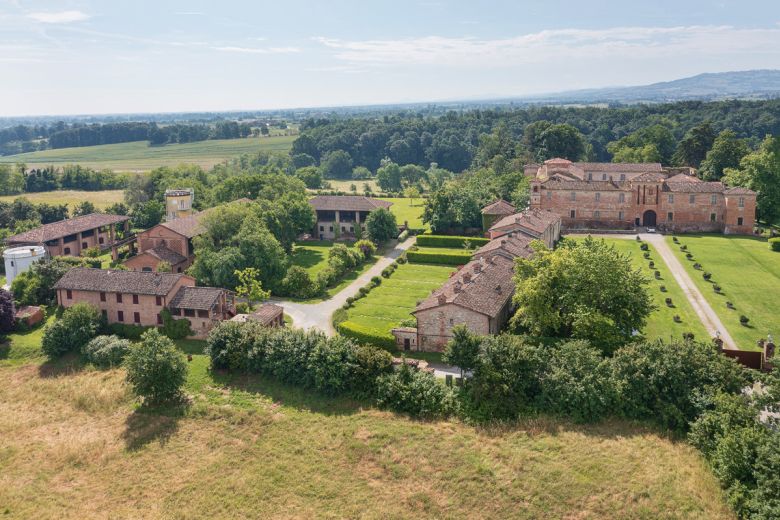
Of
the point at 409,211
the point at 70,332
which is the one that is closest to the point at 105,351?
the point at 70,332

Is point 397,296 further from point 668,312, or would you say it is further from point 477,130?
point 477,130

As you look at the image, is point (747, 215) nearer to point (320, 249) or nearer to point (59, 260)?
point (320, 249)

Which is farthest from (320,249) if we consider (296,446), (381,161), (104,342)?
(381,161)

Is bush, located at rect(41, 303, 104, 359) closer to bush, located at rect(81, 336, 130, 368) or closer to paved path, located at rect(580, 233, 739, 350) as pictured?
bush, located at rect(81, 336, 130, 368)

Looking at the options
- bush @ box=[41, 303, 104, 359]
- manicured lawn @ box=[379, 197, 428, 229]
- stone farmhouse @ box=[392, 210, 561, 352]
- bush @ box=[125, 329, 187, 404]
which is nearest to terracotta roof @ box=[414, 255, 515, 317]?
stone farmhouse @ box=[392, 210, 561, 352]

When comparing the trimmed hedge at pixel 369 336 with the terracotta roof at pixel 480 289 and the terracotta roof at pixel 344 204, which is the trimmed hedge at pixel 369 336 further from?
the terracotta roof at pixel 344 204

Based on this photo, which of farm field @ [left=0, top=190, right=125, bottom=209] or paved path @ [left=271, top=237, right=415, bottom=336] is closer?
paved path @ [left=271, top=237, right=415, bottom=336]

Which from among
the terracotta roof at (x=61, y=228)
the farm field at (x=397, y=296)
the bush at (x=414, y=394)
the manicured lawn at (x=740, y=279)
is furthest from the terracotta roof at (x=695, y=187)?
the terracotta roof at (x=61, y=228)
